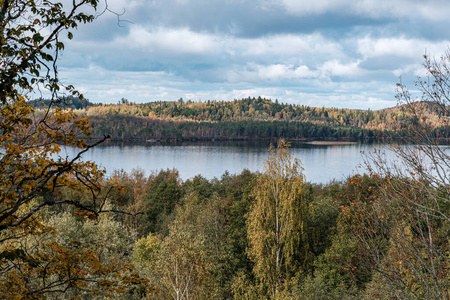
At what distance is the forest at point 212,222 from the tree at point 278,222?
0.09m

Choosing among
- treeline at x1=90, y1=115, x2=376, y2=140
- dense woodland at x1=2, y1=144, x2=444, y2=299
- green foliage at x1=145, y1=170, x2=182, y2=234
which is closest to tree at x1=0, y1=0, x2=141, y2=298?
dense woodland at x1=2, y1=144, x2=444, y2=299

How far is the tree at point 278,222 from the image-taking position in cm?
2014

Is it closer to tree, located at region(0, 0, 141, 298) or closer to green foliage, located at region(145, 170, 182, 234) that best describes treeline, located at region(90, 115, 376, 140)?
green foliage, located at region(145, 170, 182, 234)

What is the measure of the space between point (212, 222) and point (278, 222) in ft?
27.1

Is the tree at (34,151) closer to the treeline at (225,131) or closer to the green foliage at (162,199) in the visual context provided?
the green foliage at (162,199)

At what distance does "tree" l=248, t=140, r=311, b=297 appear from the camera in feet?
66.1

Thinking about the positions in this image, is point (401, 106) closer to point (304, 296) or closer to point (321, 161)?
point (304, 296)

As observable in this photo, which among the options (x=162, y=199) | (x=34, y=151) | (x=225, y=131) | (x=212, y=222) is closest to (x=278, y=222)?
(x=212, y=222)

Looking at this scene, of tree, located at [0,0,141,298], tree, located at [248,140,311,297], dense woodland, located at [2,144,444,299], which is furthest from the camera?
tree, located at [248,140,311,297]

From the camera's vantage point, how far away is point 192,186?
42.3 metres

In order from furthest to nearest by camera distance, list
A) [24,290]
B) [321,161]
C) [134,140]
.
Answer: [134,140]
[321,161]
[24,290]

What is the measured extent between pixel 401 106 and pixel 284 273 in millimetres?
15306

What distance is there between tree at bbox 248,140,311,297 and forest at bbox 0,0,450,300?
9 cm

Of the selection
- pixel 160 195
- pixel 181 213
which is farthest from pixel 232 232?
pixel 160 195
